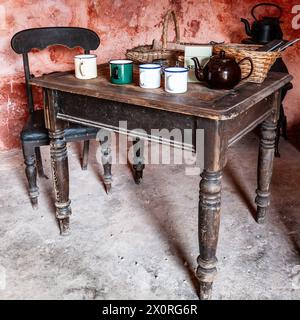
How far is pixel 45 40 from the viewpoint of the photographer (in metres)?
2.50

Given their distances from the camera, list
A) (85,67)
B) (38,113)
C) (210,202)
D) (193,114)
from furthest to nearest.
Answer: (38,113) → (85,67) → (210,202) → (193,114)

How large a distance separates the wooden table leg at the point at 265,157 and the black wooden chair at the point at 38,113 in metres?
0.90

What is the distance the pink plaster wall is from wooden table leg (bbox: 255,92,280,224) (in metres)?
1.61

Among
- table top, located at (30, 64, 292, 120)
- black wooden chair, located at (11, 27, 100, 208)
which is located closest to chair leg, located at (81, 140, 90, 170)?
black wooden chair, located at (11, 27, 100, 208)

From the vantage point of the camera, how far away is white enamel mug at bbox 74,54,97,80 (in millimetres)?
1808

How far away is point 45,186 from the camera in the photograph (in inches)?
103

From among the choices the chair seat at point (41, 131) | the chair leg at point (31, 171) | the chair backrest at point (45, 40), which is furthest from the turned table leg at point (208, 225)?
the chair backrest at point (45, 40)

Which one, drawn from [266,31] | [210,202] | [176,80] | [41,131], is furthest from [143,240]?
[266,31]

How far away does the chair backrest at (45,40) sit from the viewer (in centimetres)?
242

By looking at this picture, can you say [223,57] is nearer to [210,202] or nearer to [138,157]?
[210,202]

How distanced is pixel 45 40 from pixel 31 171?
2.66 ft

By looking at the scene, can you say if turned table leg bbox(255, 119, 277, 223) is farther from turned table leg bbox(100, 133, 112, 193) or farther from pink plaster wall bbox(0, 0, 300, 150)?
pink plaster wall bbox(0, 0, 300, 150)
